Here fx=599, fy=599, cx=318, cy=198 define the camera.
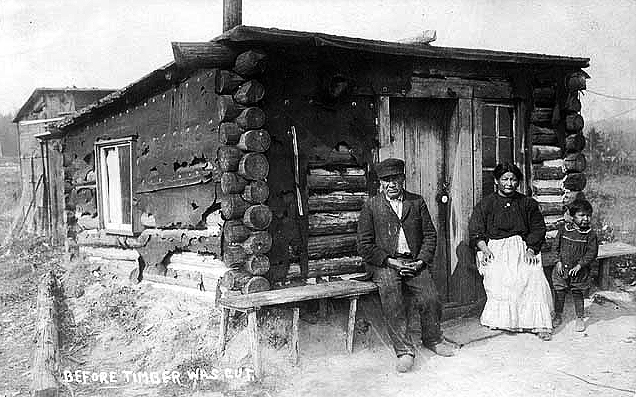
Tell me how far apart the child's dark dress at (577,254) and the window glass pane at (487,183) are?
1.11 metres

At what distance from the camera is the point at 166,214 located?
7652mm

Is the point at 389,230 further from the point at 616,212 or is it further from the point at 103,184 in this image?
the point at 616,212

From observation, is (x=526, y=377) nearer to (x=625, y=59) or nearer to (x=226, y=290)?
(x=226, y=290)

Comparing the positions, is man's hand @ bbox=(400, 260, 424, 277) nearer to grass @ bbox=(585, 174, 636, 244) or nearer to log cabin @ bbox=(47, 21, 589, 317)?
log cabin @ bbox=(47, 21, 589, 317)

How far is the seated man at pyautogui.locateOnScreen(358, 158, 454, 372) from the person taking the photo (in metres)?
5.81

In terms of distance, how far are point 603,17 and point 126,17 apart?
4841 millimetres

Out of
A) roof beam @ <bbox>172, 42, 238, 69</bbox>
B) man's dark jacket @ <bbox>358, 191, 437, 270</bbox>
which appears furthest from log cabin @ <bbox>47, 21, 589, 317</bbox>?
man's dark jacket @ <bbox>358, 191, 437, 270</bbox>

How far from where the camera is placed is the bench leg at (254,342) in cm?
518

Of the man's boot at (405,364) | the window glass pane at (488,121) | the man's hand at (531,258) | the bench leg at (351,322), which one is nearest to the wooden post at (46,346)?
the bench leg at (351,322)

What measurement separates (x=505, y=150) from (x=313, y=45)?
10.3 feet

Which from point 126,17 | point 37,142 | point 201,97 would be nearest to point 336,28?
point 201,97

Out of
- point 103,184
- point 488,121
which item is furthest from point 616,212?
point 103,184

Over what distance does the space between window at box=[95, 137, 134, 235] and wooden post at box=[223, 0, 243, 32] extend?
10.0ft

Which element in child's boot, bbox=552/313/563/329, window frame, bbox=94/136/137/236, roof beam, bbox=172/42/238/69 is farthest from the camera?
window frame, bbox=94/136/137/236
